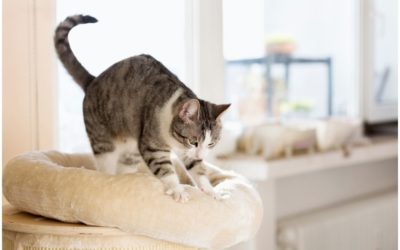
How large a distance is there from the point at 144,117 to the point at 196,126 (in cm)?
14

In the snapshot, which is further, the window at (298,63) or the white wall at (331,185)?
the window at (298,63)

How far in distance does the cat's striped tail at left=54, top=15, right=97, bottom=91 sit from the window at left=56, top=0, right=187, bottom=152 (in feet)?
0.77

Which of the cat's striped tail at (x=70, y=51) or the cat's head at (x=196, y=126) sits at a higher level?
the cat's striped tail at (x=70, y=51)

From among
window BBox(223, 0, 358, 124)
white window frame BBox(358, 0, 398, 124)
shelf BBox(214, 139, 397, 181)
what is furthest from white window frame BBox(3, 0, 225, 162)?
white window frame BBox(358, 0, 398, 124)

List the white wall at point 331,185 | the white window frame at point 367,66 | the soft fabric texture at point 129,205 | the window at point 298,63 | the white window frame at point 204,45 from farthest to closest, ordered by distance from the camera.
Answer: the white window frame at point 367,66, the window at point 298,63, the white wall at point 331,185, the white window frame at point 204,45, the soft fabric texture at point 129,205

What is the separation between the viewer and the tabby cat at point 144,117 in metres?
1.18

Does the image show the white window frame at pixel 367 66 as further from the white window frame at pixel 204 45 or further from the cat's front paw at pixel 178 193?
the cat's front paw at pixel 178 193

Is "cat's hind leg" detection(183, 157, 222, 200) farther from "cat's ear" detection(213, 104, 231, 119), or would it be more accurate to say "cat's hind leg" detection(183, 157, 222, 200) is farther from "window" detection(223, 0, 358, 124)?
"window" detection(223, 0, 358, 124)

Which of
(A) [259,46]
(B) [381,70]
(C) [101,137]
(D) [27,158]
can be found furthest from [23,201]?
(B) [381,70]

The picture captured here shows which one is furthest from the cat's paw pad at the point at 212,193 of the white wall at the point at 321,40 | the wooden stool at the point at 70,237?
the white wall at the point at 321,40

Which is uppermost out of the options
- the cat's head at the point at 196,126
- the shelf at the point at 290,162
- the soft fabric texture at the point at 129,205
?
the cat's head at the point at 196,126

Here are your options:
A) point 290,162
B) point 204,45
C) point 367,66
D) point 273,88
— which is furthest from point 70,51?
point 367,66

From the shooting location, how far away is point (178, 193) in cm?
110

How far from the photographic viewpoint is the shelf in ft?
6.66
